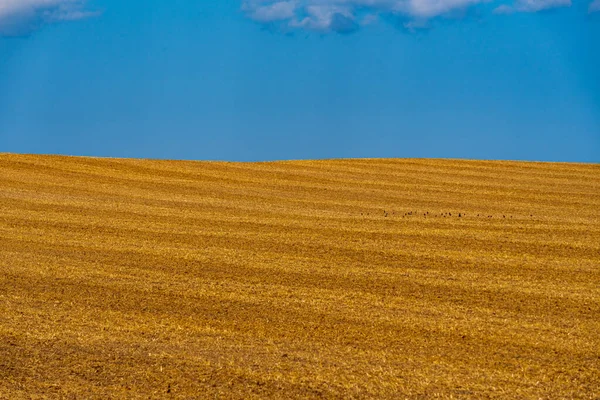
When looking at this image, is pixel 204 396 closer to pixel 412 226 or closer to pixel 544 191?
pixel 412 226

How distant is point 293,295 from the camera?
→ 8.50 m

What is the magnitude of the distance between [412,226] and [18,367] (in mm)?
7819

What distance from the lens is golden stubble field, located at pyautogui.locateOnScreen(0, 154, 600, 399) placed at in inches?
237

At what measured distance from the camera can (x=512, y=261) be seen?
1043 centimetres

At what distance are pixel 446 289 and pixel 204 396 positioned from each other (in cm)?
407

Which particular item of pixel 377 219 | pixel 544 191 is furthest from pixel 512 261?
pixel 544 191

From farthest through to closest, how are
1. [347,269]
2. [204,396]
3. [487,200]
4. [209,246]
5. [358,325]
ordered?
[487,200] < [209,246] < [347,269] < [358,325] < [204,396]

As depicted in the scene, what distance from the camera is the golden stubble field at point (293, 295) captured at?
6.03 meters

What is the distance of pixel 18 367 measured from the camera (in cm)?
620

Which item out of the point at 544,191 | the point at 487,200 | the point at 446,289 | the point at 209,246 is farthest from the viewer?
the point at 544,191

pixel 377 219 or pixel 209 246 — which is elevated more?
pixel 377 219

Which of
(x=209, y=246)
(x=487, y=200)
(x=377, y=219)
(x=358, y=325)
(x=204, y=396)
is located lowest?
(x=204, y=396)

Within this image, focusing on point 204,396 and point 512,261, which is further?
point 512,261

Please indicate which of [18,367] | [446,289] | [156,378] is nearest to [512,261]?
[446,289]
